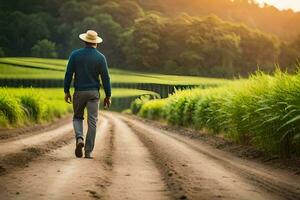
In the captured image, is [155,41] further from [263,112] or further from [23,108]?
[263,112]

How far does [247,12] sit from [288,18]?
58.1 ft

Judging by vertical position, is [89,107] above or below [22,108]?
above

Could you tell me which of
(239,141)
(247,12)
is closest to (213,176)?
(239,141)

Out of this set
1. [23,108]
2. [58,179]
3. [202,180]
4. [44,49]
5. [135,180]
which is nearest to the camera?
[58,179]

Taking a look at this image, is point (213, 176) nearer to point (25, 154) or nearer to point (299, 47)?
point (25, 154)

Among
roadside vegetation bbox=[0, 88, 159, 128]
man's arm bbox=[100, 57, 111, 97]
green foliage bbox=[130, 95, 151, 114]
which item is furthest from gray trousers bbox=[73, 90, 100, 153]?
green foliage bbox=[130, 95, 151, 114]

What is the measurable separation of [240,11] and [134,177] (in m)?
87.3

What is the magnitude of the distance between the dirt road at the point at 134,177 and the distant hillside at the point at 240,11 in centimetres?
6042

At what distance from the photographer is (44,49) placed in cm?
6094

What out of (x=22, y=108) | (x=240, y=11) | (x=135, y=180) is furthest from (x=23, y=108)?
(x=240, y=11)

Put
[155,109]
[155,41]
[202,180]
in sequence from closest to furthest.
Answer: [202,180]
[155,109]
[155,41]

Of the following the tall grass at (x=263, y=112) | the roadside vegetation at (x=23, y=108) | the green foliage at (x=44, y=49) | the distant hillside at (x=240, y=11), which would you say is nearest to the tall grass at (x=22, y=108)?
the roadside vegetation at (x=23, y=108)

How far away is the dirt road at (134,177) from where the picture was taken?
5.59 metres

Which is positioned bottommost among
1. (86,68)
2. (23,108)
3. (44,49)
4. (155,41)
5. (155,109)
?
(155,109)
